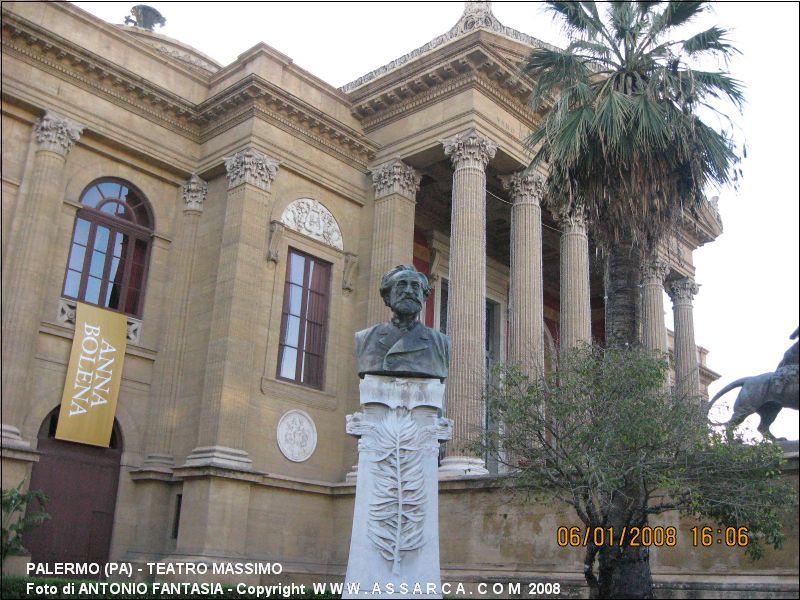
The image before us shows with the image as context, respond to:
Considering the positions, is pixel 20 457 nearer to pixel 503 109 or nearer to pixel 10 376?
pixel 10 376

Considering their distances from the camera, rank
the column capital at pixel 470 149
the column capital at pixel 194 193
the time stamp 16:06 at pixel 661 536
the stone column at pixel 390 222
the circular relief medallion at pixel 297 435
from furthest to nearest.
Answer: the stone column at pixel 390 222 < the column capital at pixel 194 193 < the column capital at pixel 470 149 < the circular relief medallion at pixel 297 435 < the time stamp 16:06 at pixel 661 536

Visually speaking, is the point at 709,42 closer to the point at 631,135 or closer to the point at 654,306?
the point at 631,135

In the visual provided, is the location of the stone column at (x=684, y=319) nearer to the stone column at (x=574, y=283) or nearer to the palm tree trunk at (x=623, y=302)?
the stone column at (x=574, y=283)

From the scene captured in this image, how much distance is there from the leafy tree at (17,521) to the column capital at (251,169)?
388 inches

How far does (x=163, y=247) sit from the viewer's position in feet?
80.8

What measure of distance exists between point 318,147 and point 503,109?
18.8ft

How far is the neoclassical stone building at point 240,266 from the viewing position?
21.0m

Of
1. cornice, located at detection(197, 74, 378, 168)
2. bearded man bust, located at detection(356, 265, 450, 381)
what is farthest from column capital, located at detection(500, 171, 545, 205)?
bearded man bust, located at detection(356, 265, 450, 381)

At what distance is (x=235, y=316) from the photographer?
2259cm

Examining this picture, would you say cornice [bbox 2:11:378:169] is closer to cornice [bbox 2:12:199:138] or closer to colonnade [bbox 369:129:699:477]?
cornice [bbox 2:12:199:138]

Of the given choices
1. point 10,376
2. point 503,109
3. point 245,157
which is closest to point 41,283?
point 10,376

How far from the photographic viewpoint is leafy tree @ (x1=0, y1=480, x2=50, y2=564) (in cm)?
1769

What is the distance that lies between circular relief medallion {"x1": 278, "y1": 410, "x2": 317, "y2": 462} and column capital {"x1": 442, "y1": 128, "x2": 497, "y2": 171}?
27.7 feet

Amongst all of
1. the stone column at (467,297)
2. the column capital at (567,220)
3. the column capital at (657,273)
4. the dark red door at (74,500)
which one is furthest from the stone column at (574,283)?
the dark red door at (74,500)
